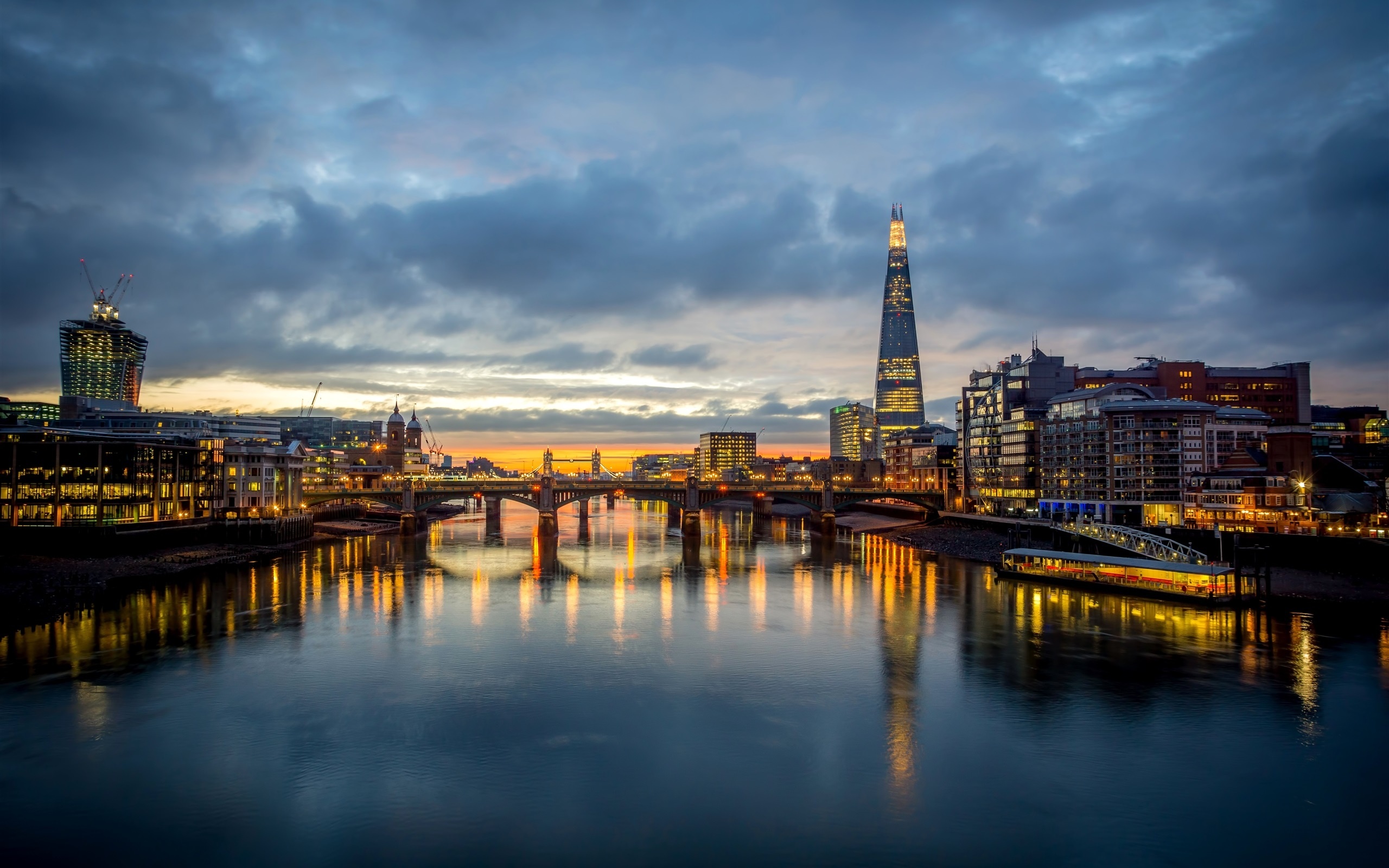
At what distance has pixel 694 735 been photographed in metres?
30.0

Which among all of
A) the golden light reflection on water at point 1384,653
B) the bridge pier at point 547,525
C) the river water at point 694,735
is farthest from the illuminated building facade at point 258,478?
the golden light reflection on water at point 1384,653

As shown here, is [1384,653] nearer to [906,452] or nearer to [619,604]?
[619,604]

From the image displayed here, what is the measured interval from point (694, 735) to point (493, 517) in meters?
122

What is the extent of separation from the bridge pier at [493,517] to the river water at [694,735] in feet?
244

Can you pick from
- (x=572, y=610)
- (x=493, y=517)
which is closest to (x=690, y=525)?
(x=493, y=517)

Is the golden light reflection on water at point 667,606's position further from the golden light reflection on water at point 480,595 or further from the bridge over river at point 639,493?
the bridge over river at point 639,493

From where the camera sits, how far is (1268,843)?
2236 centimetres

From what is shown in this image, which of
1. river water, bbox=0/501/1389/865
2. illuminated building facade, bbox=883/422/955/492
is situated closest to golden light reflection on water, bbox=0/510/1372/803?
river water, bbox=0/501/1389/865

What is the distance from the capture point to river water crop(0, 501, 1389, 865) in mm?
22406

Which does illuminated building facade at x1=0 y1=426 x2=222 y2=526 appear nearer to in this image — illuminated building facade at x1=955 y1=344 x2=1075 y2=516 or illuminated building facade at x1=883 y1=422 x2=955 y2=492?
illuminated building facade at x1=955 y1=344 x2=1075 y2=516

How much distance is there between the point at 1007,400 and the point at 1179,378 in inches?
1498

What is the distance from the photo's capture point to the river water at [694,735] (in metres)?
22.4

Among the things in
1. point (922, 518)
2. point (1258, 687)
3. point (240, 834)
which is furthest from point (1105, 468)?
point (240, 834)

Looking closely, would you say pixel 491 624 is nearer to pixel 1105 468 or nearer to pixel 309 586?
pixel 309 586
